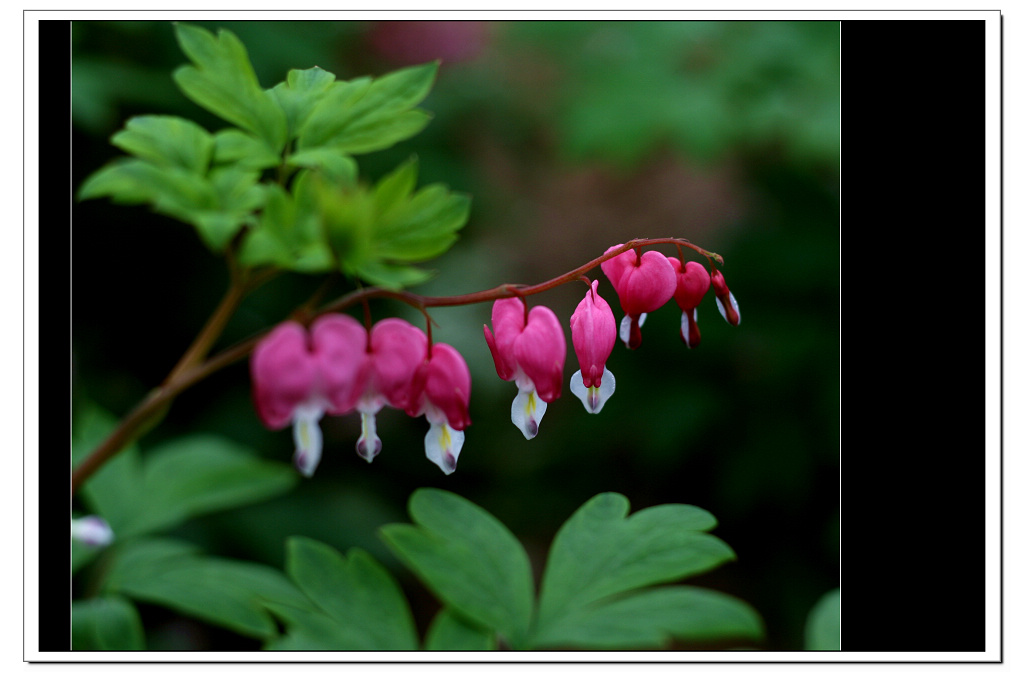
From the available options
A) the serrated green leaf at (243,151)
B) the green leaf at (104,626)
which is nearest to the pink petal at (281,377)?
the serrated green leaf at (243,151)

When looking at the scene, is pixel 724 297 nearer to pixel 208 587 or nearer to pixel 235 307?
pixel 235 307

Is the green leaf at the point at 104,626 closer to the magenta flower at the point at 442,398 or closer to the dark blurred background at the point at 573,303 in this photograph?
the dark blurred background at the point at 573,303

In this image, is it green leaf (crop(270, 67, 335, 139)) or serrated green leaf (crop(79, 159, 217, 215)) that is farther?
green leaf (crop(270, 67, 335, 139))

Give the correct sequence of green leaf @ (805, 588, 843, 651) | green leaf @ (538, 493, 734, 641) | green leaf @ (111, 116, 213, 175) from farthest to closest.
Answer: green leaf @ (805, 588, 843, 651) < green leaf @ (538, 493, 734, 641) < green leaf @ (111, 116, 213, 175)

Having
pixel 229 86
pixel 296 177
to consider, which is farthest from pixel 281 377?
pixel 229 86

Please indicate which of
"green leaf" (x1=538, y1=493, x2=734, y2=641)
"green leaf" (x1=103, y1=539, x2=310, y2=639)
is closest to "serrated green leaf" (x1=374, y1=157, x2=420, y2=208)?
"green leaf" (x1=538, y1=493, x2=734, y2=641)

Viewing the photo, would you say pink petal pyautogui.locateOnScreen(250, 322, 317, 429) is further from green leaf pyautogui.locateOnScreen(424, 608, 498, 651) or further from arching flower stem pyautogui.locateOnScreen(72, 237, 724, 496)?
green leaf pyautogui.locateOnScreen(424, 608, 498, 651)
